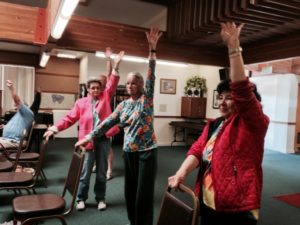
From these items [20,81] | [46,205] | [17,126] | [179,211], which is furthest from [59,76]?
[179,211]

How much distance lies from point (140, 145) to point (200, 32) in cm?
222

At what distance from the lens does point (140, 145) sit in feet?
7.92

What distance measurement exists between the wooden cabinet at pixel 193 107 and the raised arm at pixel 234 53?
6672mm

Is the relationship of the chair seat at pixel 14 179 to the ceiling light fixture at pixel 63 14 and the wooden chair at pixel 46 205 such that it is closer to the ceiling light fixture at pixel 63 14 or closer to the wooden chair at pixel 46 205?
the wooden chair at pixel 46 205

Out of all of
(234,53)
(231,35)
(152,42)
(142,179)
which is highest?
(152,42)

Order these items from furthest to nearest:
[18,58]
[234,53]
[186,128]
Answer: [18,58]
[186,128]
[234,53]

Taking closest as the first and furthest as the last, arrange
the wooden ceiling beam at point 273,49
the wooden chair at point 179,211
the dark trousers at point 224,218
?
the wooden chair at point 179,211 → the dark trousers at point 224,218 → the wooden ceiling beam at point 273,49

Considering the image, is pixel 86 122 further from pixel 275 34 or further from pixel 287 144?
→ pixel 287 144

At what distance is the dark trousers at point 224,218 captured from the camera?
1.32 meters

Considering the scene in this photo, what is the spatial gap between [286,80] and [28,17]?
7335 millimetres

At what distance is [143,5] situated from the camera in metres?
5.84

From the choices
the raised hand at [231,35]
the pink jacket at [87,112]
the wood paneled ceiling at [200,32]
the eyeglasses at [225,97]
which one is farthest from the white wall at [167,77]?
the raised hand at [231,35]

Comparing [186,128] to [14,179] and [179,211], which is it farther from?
[179,211]

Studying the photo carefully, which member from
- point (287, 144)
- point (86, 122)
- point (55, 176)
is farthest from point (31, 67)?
point (287, 144)
